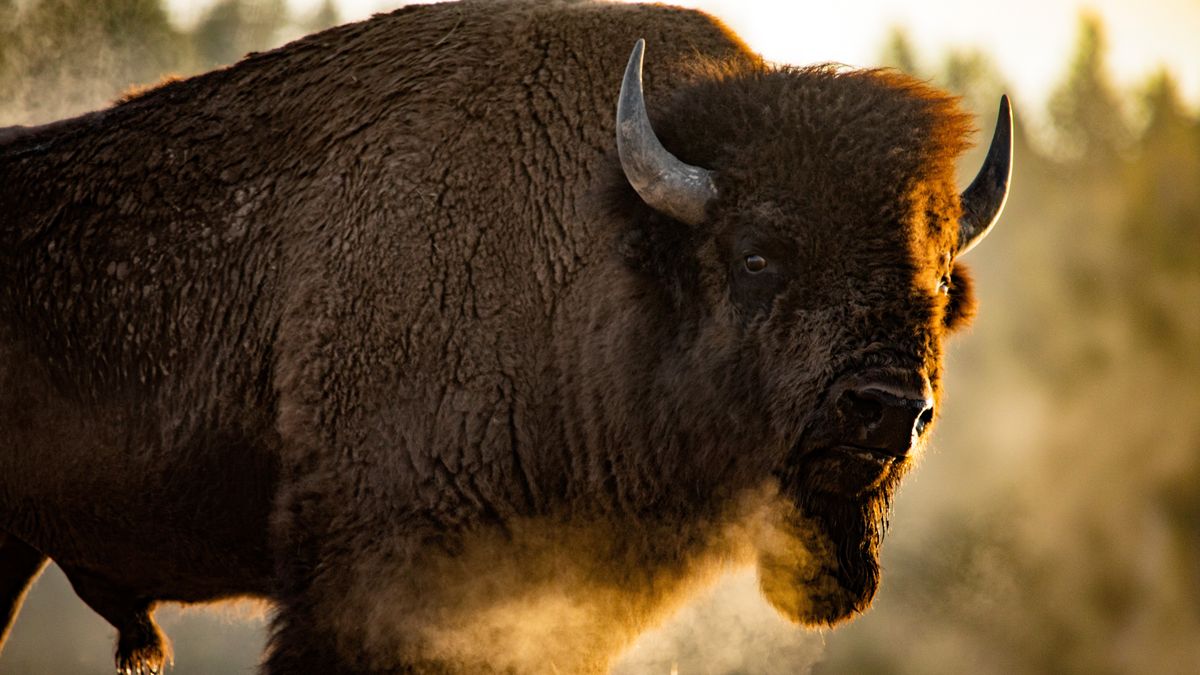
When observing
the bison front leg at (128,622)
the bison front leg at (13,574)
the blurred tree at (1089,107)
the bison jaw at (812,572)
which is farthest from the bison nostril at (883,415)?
the blurred tree at (1089,107)

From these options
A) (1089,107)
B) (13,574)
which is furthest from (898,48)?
(13,574)

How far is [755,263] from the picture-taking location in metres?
3.22

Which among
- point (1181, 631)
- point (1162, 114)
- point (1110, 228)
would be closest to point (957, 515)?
point (1181, 631)

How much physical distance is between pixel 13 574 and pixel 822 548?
301cm

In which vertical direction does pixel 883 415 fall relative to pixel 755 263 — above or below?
below

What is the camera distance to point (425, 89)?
12.1ft

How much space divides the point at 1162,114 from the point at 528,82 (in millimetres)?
21379

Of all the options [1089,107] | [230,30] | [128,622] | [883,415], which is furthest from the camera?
[1089,107]

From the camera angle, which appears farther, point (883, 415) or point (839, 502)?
point (839, 502)

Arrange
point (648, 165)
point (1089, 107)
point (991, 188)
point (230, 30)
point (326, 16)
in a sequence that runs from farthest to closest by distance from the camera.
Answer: point (1089, 107)
point (230, 30)
point (326, 16)
point (991, 188)
point (648, 165)

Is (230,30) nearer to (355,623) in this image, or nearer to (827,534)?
(355,623)

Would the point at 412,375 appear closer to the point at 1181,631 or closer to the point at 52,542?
the point at 52,542

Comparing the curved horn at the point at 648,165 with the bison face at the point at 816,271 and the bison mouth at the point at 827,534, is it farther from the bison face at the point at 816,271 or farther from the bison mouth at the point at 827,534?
the bison mouth at the point at 827,534

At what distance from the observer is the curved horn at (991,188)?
355cm
